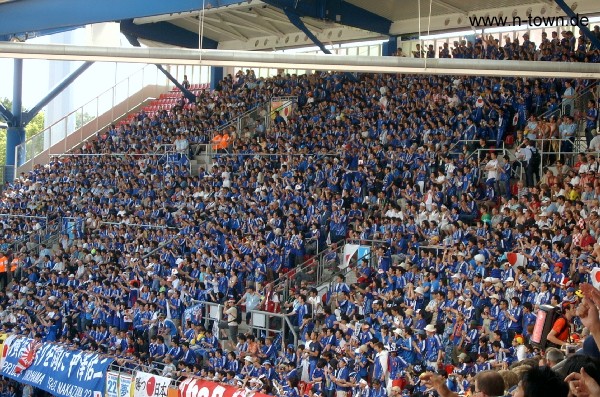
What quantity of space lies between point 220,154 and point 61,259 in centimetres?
474

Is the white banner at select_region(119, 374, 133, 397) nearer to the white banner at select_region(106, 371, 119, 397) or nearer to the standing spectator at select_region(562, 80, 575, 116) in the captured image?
the white banner at select_region(106, 371, 119, 397)

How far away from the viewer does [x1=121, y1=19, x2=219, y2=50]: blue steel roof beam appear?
1067 inches

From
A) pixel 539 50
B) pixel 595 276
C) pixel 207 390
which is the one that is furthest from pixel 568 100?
pixel 207 390

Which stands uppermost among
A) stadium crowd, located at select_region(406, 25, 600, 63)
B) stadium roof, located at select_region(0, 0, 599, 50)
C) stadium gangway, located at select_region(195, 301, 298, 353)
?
stadium roof, located at select_region(0, 0, 599, 50)

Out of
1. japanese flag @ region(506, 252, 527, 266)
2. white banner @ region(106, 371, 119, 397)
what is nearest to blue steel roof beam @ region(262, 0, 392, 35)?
white banner @ region(106, 371, 119, 397)

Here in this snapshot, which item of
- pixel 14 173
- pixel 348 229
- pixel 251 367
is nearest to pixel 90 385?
pixel 251 367

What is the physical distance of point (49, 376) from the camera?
1736cm

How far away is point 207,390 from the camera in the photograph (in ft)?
46.3

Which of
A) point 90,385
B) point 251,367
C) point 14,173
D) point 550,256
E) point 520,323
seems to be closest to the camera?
point 520,323

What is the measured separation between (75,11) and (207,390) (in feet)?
35.9

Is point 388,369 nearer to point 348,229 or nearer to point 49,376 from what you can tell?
point 348,229

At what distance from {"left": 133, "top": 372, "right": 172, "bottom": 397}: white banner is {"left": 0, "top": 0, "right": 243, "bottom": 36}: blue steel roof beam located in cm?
815

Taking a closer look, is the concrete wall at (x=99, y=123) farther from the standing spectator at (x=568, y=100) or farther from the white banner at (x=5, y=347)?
the standing spectator at (x=568, y=100)

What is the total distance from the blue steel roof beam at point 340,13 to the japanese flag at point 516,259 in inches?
379
